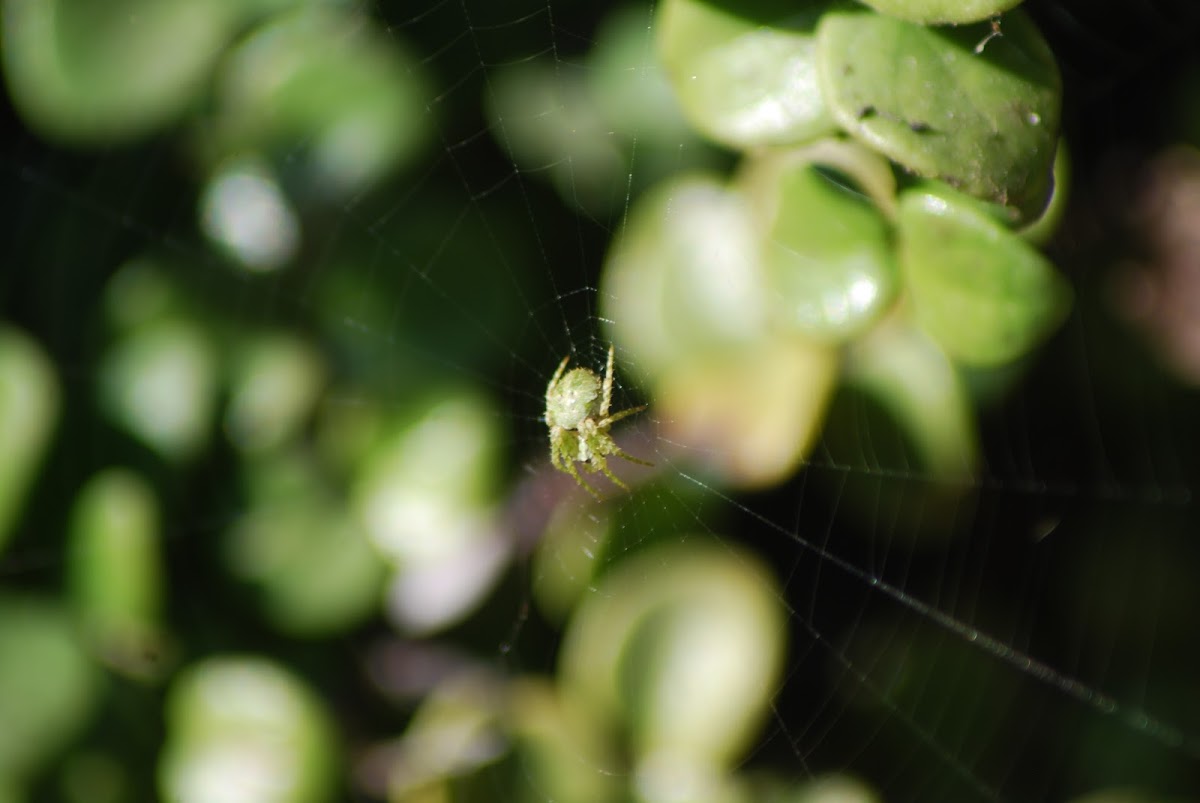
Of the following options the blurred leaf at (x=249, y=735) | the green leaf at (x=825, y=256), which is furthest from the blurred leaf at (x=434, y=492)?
the green leaf at (x=825, y=256)

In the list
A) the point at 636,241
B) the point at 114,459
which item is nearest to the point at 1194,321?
the point at 636,241

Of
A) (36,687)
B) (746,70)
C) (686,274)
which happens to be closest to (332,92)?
(686,274)

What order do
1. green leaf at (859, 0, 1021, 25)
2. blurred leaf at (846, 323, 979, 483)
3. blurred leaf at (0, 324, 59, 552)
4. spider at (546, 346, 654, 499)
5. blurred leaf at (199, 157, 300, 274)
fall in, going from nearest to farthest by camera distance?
green leaf at (859, 0, 1021, 25) < blurred leaf at (846, 323, 979, 483) < blurred leaf at (0, 324, 59, 552) < blurred leaf at (199, 157, 300, 274) < spider at (546, 346, 654, 499)

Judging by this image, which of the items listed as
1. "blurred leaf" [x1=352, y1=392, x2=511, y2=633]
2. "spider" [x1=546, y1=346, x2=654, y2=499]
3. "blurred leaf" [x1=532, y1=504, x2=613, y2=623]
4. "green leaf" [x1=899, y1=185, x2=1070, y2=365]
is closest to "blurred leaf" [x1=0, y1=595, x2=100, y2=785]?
"blurred leaf" [x1=352, y1=392, x2=511, y2=633]

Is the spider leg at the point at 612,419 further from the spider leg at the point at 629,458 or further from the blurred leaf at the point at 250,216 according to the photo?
the blurred leaf at the point at 250,216

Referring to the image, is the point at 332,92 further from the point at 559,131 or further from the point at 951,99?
the point at 951,99

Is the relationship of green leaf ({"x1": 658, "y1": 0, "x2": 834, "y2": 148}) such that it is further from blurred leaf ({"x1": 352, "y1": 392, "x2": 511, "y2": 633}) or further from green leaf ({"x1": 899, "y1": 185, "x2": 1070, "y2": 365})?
blurred leaf ({"x1": 352, "y1": 392, "x2": 511, "y2": 633})
